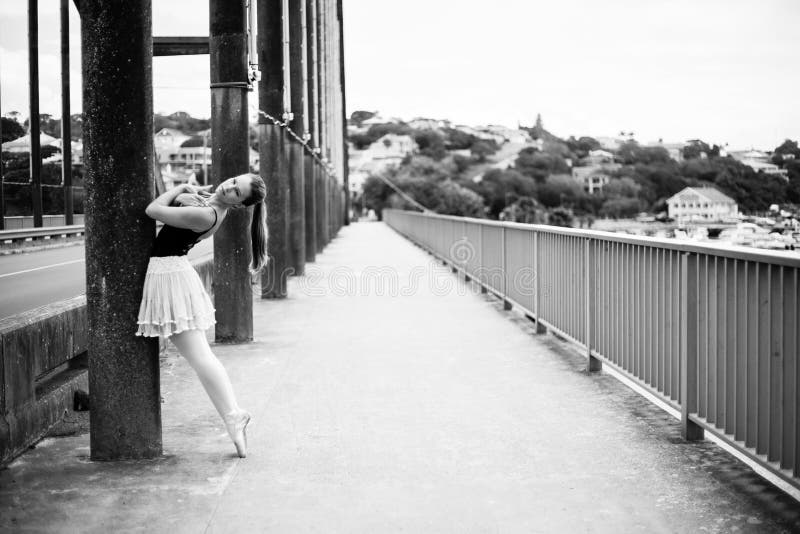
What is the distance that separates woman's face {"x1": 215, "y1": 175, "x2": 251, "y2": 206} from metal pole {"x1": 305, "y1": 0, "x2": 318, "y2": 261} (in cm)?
1837

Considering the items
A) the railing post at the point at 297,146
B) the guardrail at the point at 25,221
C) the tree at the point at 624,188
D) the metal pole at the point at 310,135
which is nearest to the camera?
the railing post at the point at 297,146

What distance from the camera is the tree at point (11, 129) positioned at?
38.6m

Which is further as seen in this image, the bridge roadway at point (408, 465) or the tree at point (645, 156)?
the tree at point (645, 156)

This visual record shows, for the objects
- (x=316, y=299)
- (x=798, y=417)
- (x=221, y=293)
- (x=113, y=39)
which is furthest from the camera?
(x=316, y=299)

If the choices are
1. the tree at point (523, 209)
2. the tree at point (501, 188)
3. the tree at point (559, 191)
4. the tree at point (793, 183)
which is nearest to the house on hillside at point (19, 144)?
the tree at point (793, 183)

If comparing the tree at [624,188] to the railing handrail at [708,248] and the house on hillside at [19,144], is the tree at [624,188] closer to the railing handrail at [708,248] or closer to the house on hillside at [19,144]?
the house on hillside at [19,144]

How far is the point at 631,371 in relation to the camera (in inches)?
278

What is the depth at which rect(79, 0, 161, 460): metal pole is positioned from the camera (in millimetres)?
5426

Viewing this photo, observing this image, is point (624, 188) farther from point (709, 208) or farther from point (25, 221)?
point (709, 208)

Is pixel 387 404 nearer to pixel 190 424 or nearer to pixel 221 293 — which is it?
pixel 190 424

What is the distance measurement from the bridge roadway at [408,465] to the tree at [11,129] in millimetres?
32944

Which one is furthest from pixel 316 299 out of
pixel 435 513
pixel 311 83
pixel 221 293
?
pixel 311 83

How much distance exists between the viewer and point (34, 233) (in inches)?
1257

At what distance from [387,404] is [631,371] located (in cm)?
180
